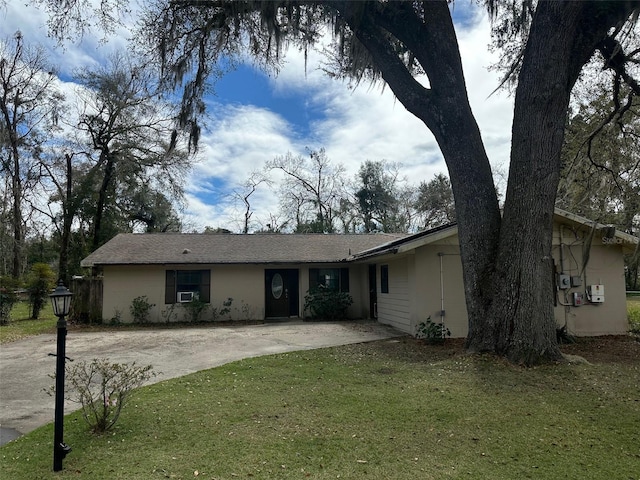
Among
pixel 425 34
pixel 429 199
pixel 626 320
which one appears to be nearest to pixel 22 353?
pixel 425 34

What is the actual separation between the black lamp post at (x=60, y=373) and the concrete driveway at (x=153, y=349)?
50.7 inches

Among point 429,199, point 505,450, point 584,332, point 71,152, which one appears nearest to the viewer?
point 505,450

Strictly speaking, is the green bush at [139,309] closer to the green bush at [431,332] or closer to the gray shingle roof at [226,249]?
the gray shingle roof at [226,249]

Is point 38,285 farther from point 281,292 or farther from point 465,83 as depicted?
point 465,83

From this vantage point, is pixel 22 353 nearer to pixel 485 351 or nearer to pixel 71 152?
pixel 485 351

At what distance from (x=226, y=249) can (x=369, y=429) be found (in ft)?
41.8

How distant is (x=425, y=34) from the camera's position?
25.5 ft

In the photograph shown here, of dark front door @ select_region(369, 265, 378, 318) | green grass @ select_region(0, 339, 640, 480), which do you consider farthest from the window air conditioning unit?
green grass @ select_region(0, 339, 640, 480)

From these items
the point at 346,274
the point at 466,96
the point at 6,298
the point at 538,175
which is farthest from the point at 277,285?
the point at 538,175

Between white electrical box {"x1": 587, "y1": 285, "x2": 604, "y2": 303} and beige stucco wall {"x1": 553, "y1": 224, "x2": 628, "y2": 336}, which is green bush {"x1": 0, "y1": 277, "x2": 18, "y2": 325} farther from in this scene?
white electrical box {"x1": 587, "y1": 285, "x2": 604, "y2": 303}

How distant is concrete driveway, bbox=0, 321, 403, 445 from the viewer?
5586 mm

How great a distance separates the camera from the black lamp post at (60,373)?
11.6ft

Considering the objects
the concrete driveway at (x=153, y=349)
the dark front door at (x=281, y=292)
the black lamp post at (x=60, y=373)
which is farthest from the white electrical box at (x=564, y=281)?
the black lamp post at (x=60, y=373)

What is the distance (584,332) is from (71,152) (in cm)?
2523
